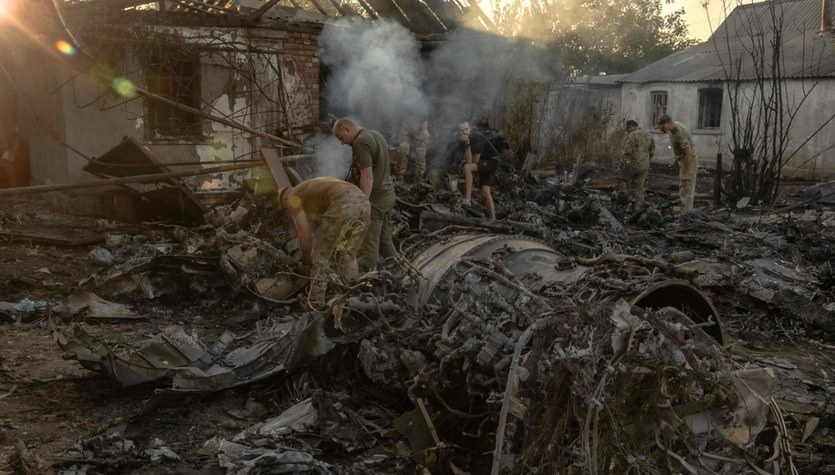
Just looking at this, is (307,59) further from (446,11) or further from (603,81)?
(603,81)

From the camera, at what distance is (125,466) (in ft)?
14.1

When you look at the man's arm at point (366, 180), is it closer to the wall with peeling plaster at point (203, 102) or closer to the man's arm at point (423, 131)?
the wall with peeling plaster at point (203, 102)

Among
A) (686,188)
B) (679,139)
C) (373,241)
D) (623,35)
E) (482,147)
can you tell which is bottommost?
(373,241)

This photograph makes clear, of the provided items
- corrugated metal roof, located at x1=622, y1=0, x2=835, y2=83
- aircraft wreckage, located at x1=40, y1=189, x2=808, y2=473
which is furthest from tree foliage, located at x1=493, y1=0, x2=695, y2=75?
aircraft wreckage, located at x1=40, y1=189, x2=808, y2=473

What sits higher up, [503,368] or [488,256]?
[488,256]

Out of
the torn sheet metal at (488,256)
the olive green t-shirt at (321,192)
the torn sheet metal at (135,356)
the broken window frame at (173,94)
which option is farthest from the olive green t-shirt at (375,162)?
the broken window frame at (173,94)

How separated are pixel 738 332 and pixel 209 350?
5.11 metres

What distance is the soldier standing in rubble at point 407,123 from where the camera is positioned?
13.3 m

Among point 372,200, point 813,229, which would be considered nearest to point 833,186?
point 813,229

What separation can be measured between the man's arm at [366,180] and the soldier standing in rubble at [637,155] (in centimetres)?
737

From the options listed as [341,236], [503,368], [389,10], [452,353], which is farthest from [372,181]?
[389,10]

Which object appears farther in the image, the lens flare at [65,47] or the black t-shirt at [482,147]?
the black t-shirt at [482,147]

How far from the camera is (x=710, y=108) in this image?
77.0ft

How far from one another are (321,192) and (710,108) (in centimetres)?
2007
